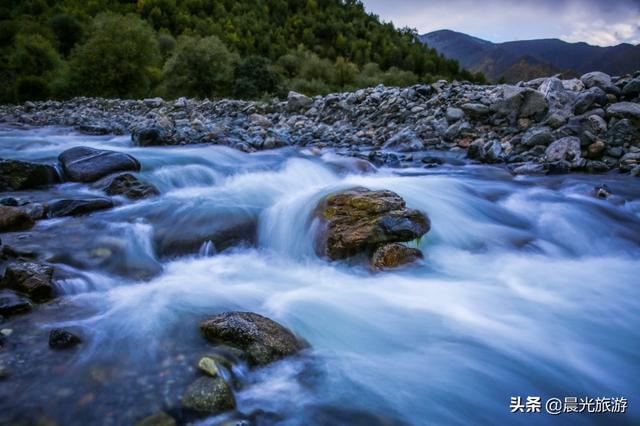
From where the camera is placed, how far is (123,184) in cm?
621

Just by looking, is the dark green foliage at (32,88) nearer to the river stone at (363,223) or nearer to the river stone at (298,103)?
the river stone at (298,103)

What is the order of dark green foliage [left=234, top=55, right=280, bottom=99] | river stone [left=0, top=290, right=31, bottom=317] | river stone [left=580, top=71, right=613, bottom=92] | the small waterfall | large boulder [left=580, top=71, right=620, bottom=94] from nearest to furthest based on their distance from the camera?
river stone [left=0, top=290, right=31, bottom=317], the small waterfall, large boulder [left=580, top=71, right=620, bottom=94], river stone [left=580, top=71, right=613, bottom=92], dark green foliage [left=234, top=55, right=280, bottom=99]

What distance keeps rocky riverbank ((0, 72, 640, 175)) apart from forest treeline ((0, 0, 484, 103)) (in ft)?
19.7

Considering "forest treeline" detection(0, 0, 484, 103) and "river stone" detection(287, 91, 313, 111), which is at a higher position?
"forest treeline" detection(0, 0, 484, 103)

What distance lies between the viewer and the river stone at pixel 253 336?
2.86 m

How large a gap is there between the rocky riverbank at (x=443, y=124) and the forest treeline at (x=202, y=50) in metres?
6.00

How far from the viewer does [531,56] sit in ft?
359

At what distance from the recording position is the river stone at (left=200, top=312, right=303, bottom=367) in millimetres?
2863

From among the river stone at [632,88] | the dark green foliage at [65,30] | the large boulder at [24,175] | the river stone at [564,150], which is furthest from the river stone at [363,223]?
the dark green foliage at [65,30]

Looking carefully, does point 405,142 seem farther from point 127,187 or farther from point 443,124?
point 127,187

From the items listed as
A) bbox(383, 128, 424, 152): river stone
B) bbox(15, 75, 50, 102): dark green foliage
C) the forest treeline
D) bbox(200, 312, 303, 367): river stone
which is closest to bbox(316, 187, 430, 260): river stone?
bbox(200, 312, 303, 367): river stone

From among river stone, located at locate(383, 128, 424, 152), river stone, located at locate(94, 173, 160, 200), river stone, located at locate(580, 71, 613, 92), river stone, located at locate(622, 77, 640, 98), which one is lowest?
river stone, located at locate(94, 173, 160, 200)

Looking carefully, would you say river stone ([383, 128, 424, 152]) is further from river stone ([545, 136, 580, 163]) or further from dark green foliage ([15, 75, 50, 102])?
dark green foliage ([15, 75, 50, 102])

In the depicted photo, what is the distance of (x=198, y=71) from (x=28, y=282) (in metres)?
21.1
